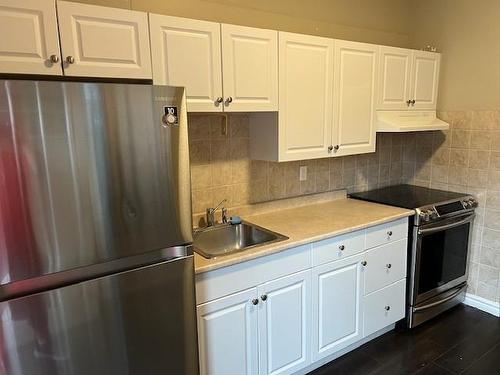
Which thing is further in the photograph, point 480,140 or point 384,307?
point 480,140

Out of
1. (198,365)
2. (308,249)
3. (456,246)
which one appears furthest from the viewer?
(456,246)

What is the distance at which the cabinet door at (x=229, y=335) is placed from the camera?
A: 1.81 meters

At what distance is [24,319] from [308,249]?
1416 millimetres

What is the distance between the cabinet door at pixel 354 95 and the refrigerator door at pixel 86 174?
4.54 ft

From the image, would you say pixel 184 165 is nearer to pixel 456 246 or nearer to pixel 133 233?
pixel 133 233

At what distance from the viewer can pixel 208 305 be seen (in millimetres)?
1798

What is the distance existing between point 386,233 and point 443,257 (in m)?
0.75

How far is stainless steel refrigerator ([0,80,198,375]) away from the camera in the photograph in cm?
121

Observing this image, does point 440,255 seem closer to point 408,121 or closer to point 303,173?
point 408,121

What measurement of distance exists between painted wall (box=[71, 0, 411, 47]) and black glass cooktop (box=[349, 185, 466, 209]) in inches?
50.2

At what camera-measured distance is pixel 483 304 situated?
10.2ft

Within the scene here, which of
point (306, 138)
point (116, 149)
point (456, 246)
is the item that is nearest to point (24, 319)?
point (116, 149)

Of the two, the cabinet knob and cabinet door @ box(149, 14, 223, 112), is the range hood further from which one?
the cabinet knob

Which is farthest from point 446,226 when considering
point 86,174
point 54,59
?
point 54,59
